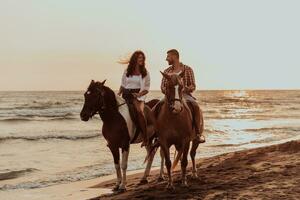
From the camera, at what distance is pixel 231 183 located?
834 cm

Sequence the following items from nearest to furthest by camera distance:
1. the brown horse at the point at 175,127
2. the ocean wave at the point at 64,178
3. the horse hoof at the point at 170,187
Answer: the brown horse at the point at 175,127 → the horse hoof at the point at 170,187 → the ocean wave at the point at 64,178

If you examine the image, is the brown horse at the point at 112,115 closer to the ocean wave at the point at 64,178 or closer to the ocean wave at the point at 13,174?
the ocean wave at the point at 64,178

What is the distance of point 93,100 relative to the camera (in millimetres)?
8852

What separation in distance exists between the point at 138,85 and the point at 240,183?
3120 mm

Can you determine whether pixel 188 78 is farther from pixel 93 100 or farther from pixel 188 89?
pixel 93 100

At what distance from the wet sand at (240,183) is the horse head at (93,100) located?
1.77 m

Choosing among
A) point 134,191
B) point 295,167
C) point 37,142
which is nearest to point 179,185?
point 134,191

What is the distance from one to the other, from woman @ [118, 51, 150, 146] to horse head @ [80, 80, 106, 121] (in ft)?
2.53

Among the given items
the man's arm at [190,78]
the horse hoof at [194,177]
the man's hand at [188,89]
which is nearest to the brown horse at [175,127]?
the man's hand at [188,89]

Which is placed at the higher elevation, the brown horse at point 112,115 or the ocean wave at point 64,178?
the brown horse at point 112,115

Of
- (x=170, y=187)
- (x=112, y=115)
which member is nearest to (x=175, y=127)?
(x=170, y=187)

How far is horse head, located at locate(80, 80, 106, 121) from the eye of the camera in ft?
28.9

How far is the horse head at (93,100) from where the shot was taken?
28.9ft

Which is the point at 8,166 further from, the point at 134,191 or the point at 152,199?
the point at 152,199
